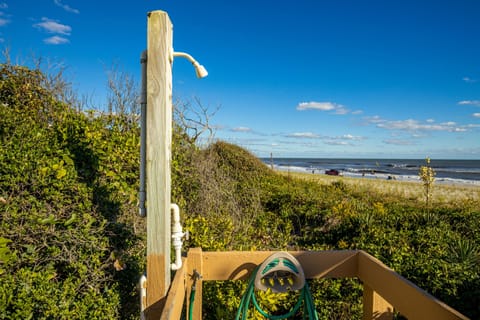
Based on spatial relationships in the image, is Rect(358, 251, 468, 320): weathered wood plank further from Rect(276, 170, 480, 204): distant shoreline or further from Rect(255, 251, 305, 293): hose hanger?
Rect(276, 170, 480, 204): distant shoreline

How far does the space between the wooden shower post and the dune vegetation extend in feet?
2.52

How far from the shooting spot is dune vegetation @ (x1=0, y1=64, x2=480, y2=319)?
80.6 inches

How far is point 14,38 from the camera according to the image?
4598 millimetres

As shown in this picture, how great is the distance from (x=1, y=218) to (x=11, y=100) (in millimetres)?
2360

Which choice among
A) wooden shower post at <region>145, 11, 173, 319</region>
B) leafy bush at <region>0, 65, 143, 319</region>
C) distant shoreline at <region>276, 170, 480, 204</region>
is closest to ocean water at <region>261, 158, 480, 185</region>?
distant shoreline at <region>276, 170, 480, 204</region>

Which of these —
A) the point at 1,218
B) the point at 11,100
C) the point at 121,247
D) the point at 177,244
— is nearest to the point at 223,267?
the point at 177,244

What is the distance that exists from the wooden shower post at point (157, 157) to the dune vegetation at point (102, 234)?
77cm

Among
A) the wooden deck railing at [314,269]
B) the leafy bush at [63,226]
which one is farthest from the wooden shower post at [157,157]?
the leafy bush at [63,226]

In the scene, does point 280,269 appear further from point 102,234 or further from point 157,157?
point 102,234

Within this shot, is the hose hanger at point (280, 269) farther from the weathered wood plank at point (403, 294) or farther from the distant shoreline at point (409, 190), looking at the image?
the distant shoreline at point (409, 190)

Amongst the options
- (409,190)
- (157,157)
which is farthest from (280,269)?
(409,190)

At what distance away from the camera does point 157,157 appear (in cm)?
161

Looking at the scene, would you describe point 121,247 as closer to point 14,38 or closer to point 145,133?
point 145,133

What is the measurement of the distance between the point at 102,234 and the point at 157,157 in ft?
3.91
